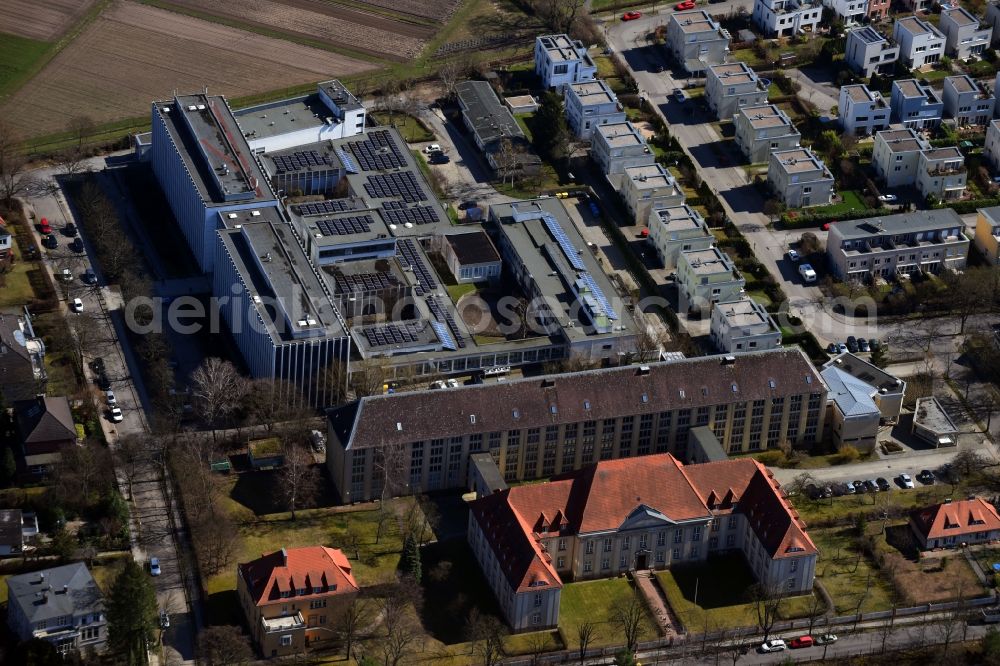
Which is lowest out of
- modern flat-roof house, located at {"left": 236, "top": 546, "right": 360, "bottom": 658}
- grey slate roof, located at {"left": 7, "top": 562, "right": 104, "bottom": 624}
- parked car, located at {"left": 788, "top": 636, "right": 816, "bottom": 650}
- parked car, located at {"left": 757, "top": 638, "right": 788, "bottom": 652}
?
parked car, located at {"left": 788, "top": 636, "right": 816, "bottom": 650}

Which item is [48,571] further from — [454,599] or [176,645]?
[454,599]

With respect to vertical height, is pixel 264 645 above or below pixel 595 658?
above

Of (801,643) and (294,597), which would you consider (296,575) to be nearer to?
(294,597)

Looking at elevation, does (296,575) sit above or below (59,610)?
below

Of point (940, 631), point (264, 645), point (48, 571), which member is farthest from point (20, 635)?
point (940, 631)

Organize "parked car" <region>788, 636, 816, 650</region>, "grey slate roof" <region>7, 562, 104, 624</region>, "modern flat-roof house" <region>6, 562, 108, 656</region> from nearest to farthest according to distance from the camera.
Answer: "modern flat-roof house" <region>6, 562, 108, 656</region> → "grey slate roof" <region>7, 562, 104, 624</region> → "parked car" <region>788, 636, 816, 650</region>

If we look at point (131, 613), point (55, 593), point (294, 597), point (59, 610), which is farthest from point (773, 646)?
point (55, 593)

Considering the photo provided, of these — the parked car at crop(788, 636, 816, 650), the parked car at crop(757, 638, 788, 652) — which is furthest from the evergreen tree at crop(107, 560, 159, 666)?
the parked car at crop(788, 636, 816, 650)

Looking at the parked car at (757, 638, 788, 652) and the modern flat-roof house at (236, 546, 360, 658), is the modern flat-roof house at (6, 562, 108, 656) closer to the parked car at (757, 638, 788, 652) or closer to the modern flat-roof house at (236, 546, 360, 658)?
the modern flat-roof house at (236, 546, 360, 658)
